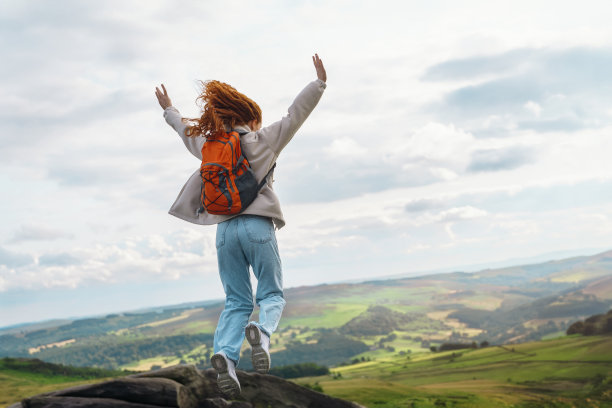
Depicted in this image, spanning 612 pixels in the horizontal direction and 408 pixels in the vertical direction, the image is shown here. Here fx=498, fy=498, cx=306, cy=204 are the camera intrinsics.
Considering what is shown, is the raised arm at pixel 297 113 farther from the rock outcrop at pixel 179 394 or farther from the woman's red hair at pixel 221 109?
the rock outcrop at pixel 179 394

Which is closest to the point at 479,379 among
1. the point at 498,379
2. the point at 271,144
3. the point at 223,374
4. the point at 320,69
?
the point at 498,379

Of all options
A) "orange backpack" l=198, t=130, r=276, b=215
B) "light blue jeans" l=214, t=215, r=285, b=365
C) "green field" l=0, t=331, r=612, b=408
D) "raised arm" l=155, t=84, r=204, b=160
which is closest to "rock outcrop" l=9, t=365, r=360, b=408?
"light blue jeans" l=214, t=215, r=285, b=365

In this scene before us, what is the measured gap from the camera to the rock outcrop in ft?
40.6

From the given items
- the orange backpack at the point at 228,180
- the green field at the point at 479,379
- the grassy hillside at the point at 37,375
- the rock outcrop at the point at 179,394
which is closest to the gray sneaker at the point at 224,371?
the orange backpack at the point at 228,180

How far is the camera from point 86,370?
62.3 metres

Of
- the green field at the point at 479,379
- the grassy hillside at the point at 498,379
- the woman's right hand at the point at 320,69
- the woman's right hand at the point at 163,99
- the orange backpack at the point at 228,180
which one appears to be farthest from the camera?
the green field at the point at 479,379

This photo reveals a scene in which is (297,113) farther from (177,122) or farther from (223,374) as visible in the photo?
(223,374)

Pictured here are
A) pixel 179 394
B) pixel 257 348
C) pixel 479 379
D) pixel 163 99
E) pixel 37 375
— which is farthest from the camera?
pixel 479 379

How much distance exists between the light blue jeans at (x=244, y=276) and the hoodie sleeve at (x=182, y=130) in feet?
3.93

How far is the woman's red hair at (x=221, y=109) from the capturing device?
6754 millimetres

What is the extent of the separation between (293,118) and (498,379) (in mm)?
62099

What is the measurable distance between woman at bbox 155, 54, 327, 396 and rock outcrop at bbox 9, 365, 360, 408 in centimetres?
737

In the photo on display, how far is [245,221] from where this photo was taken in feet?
21.3

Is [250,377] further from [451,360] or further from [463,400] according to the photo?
[451,360]
